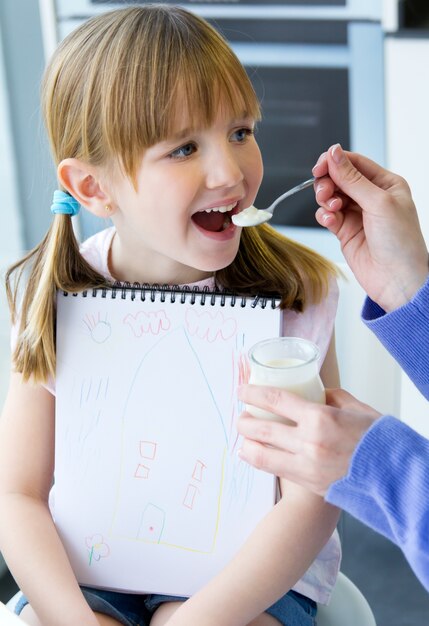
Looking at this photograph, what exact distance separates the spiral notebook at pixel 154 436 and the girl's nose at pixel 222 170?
0.14 meters

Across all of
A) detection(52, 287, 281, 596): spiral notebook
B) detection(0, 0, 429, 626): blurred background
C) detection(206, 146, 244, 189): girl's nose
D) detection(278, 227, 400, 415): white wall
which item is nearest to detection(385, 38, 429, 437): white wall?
detection(0, 0, 429, 626): blurred background

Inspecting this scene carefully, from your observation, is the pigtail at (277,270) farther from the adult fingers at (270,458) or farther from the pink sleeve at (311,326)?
the adult fingers at (270,458)

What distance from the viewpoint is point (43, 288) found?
3.95ft

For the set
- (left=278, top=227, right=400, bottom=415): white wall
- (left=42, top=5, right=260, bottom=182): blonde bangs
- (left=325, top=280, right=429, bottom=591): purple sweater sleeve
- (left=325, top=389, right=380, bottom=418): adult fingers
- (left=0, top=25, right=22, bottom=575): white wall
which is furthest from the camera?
(left=0, top=25, right=22, bottom=575): white wall

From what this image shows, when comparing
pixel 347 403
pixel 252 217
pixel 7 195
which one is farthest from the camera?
pixel 7 195

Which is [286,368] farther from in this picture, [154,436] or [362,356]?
[362,356]

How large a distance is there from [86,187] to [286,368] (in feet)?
1.42

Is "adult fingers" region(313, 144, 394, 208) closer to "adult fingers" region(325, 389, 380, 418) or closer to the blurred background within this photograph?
"adult fingers" region(325, 389, 380, 418)

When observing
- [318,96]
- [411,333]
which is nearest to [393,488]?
[411,333]

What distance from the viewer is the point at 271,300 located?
3.70 ft

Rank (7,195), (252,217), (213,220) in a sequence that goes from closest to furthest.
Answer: (252,217), (213,220), (7,195)

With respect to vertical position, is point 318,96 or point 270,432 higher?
point 318,96

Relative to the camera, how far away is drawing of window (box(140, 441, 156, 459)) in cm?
117

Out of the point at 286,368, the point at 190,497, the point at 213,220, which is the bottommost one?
the point at 190,497
